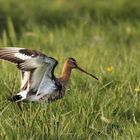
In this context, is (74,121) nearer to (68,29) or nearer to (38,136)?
(38,136)

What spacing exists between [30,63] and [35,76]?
0.69 feet

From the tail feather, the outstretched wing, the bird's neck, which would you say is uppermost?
the outstretched wing

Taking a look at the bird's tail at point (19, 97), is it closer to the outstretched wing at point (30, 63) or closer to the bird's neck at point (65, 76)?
the outstretched wing at point (30, 63)

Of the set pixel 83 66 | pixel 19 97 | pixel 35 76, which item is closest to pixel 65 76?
pixel 35 76

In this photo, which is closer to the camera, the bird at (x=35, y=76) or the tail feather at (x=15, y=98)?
the bird at (x=35, y=76)

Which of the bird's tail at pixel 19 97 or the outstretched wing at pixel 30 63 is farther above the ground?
the outstretched wing at pixel 30 63

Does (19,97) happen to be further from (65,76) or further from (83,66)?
(83,66)

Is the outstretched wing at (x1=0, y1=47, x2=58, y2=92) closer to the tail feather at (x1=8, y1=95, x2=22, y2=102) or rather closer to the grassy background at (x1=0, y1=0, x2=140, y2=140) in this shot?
the tail feather at (x1=8, y1=95, x2=22, y2=102)

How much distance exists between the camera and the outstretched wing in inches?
243

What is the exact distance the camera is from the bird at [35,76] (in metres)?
6.20

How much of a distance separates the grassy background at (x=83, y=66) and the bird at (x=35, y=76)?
0.11 metres

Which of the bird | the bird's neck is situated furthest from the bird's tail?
the bird's neck

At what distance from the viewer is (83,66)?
27.8 ft

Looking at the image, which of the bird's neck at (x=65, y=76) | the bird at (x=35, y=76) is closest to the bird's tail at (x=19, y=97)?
the bird at (x=35, y=76)
